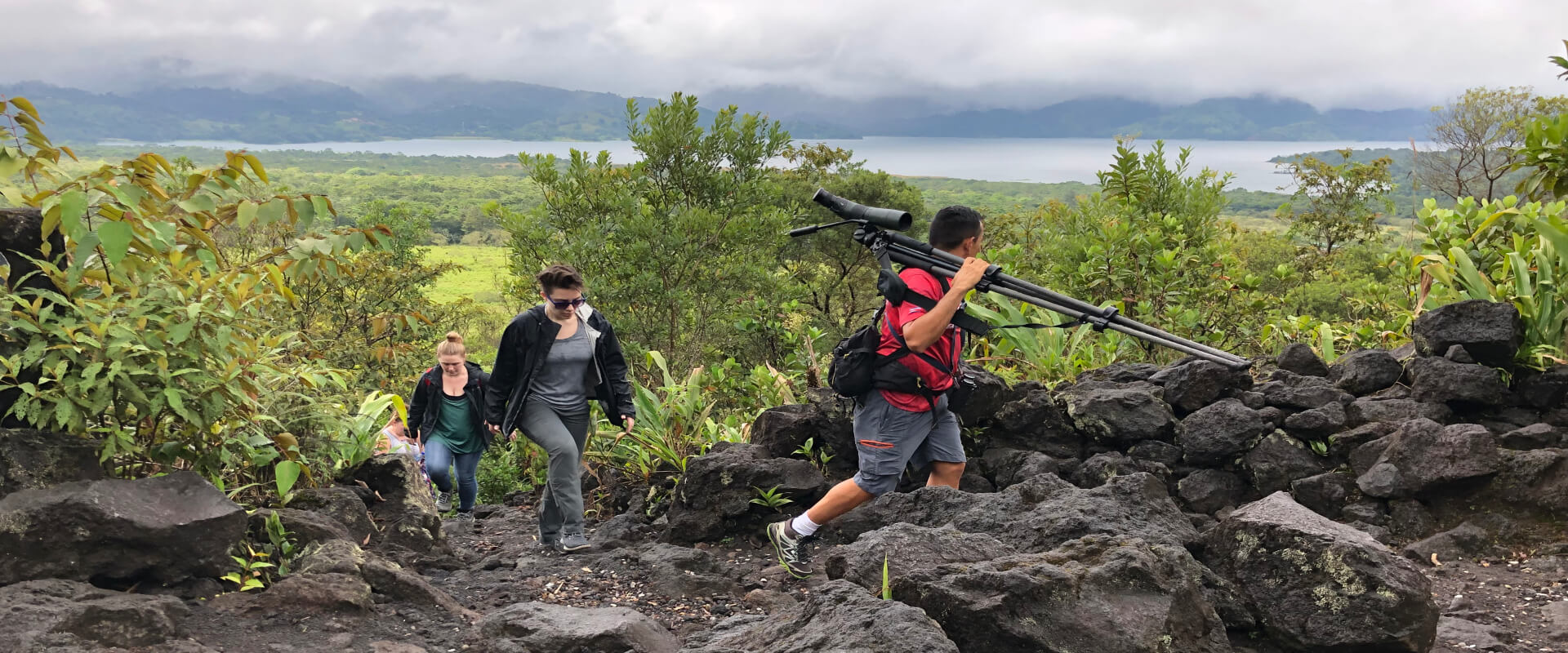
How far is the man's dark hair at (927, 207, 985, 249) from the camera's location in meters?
4.60

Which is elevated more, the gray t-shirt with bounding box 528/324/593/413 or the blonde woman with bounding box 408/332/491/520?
the gray t-shirt with bounding box 528/324/593/413

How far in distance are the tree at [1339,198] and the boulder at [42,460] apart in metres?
36.2

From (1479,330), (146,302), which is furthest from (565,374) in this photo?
(1479,330)

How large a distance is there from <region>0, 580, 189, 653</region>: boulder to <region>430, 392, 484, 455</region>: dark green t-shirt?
4.06m

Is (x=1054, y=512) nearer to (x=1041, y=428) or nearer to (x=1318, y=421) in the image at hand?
(x=1041, y=428)

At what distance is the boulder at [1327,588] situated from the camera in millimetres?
3033

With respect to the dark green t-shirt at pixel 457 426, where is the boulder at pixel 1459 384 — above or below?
above

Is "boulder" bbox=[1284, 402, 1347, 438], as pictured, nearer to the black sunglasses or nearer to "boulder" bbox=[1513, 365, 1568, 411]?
"boulder" bbox=[1513, 365, 1568, 411]

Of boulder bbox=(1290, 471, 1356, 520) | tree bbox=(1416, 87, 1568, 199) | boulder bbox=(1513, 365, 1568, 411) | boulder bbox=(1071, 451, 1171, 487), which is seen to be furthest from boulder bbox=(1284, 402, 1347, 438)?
tree bbox=(1416, 87, 1568, 199)

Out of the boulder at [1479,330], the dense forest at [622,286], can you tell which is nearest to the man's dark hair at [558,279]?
the dense forest at [622,286]

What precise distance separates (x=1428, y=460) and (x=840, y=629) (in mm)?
3415

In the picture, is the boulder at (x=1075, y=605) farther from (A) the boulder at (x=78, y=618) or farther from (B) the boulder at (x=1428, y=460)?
(A) the boulder at (x=78, y=618)

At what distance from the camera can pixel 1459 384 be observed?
521cm

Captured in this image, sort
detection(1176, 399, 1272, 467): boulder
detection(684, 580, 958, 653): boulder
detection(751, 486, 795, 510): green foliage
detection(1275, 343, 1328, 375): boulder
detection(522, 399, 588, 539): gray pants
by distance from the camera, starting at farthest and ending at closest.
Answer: detection(1275, 343, 1328, 375): boulder < detection(522, 399, 588, 539): gray pants < detection(751, 486, 795, 510): green foliage < detection(1176, 399, 1272, 467): boulder < detection(684, 580, 958, 653): boulder
